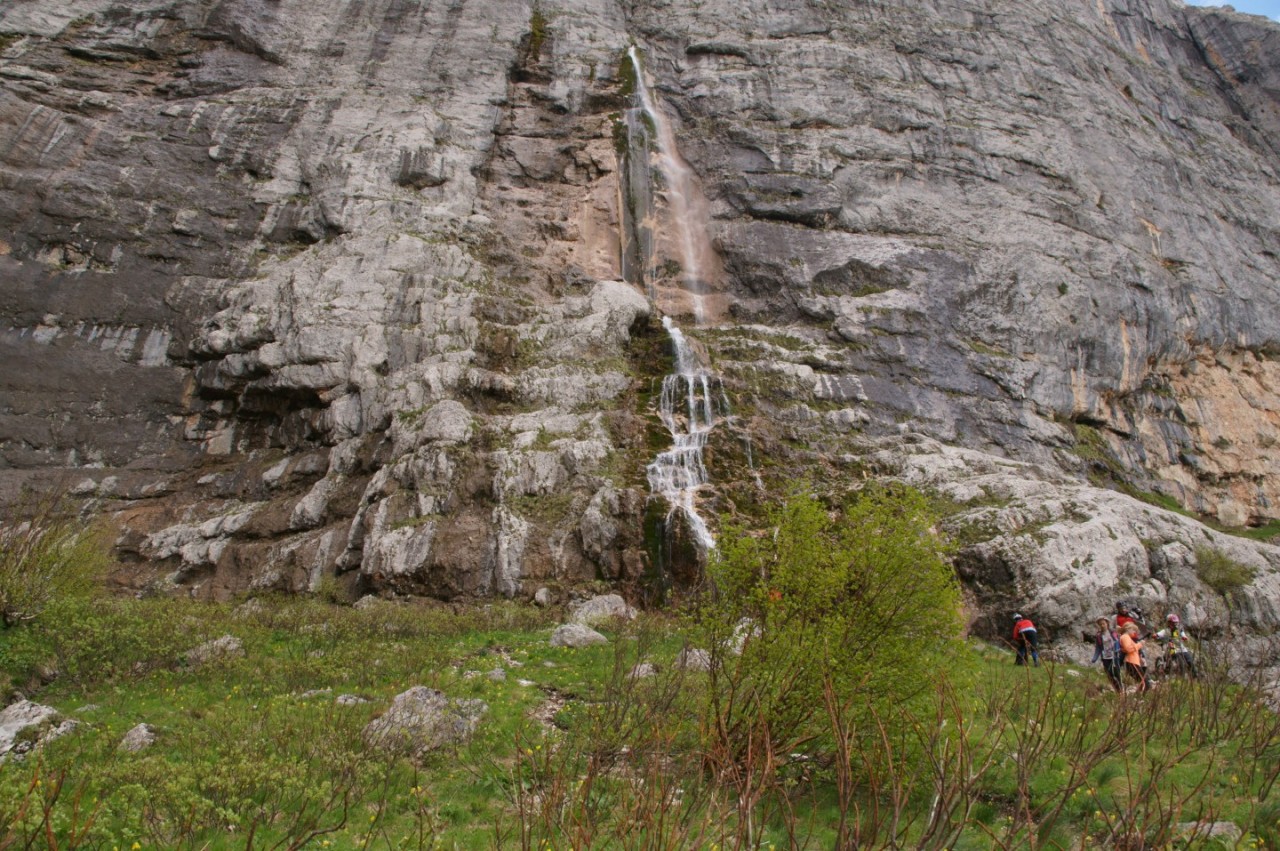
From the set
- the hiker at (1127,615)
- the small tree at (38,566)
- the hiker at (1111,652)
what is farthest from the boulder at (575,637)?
the hiker at (1127,615)

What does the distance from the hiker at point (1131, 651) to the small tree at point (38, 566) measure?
17216 millimetres

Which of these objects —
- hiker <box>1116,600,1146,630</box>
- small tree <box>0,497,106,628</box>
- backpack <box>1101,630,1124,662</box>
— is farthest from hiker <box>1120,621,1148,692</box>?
small tree <box>0,497,106,628</box>

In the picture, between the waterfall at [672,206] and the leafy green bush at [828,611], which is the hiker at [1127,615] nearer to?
the leafy green bush at [828,611]

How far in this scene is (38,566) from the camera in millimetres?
12625

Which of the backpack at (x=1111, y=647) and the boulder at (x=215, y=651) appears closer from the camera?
the backpack at (x=1111, y=647)

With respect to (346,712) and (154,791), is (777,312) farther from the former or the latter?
(154,791)

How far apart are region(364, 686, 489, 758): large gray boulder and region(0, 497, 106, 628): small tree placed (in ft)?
22.9

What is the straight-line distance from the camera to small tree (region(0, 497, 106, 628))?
39.9 feet

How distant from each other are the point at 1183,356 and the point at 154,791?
139 feet

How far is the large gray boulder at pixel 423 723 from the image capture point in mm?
8977

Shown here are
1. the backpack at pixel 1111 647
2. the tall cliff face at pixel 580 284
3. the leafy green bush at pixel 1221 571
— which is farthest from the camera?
the tall cliff face at pixel 580 284

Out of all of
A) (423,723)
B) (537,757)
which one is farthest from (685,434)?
(537,757)

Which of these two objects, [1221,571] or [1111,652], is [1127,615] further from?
[1221,571]

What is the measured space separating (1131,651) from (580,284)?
25522mm
